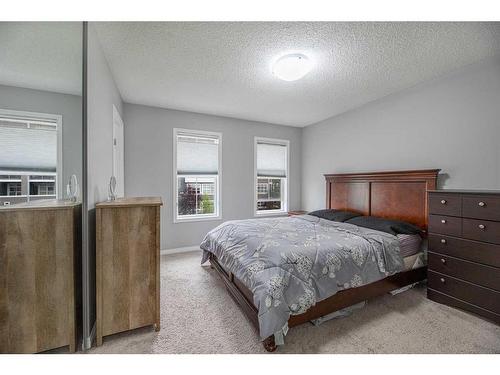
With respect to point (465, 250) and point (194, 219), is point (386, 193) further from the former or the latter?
point (194, 219)

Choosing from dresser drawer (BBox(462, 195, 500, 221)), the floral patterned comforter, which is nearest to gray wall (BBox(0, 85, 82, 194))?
the floral patterned comforter

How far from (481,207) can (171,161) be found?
398 centimetres

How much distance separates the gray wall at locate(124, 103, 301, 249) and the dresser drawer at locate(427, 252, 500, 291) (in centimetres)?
293

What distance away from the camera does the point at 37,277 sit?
140cm

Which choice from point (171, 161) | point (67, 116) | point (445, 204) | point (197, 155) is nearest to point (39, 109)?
point (67, 116)

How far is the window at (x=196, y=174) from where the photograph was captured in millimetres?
3828

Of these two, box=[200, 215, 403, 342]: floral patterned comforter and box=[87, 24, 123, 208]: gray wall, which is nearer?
box=[200, 215, 403, 342]: floral patterned comforter

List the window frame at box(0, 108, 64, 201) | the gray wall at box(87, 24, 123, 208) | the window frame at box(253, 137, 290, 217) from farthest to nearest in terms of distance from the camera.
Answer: the window frame at box(253, 137, 290, 217) < the gray wall at box(87, 24, 123, 208) < the window frame at box(0, 108, 64, 201)

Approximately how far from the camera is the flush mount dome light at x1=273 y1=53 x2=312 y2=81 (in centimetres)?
206

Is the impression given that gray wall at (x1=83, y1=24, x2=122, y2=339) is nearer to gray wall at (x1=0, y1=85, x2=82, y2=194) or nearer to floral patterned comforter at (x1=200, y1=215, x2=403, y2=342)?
gray wall at (x1=0, y1=85, x2=82, y2=194)

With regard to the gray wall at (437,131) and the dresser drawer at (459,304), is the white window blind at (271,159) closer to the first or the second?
the gray wall at (437,131)
